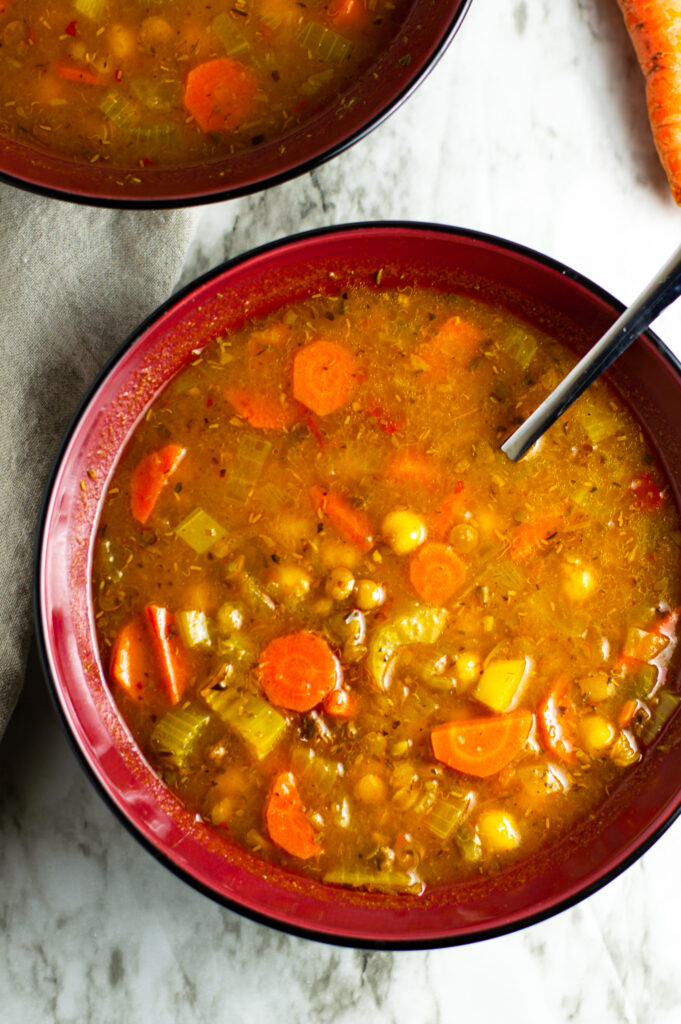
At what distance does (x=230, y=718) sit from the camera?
255 centimetres

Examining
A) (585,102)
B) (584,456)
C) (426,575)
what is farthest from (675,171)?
(426,575)

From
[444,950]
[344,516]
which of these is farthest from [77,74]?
[444,950]

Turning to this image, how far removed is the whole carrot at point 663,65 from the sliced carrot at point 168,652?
1974 millimetres

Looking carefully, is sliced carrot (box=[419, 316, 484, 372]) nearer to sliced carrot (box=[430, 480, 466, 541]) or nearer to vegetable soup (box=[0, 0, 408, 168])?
sliced carrot (box=[430, 480, 466, 541])

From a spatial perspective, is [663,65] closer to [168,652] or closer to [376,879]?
[168,652]

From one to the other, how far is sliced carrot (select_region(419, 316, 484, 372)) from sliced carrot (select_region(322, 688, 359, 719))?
2.99 ft

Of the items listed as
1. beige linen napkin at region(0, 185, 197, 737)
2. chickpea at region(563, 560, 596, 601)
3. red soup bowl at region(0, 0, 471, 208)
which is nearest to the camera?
red soup bowl at region(0, 0, 471, 208)

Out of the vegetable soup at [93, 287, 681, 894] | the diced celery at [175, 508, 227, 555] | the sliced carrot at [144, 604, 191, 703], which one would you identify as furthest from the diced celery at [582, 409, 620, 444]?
the sliced carrot at [144, 604, 191, 703]

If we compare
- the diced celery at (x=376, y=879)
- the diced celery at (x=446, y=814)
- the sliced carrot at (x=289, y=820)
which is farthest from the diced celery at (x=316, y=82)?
the diced celery at (x=376, y=879)

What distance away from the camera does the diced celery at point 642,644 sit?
8.55 ft

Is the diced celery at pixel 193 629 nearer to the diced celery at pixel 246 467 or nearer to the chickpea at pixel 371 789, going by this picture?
the diced celery at pixel 246 467

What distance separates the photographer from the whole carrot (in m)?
2.91

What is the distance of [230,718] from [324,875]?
1.60 feet

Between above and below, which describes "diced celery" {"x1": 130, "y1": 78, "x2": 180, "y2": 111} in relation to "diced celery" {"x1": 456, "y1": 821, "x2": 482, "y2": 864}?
above
